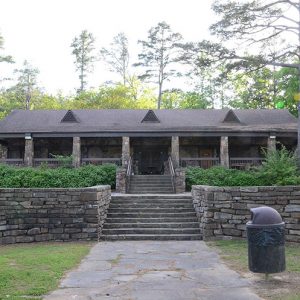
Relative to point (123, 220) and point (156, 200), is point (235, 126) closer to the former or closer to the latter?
point (156, 200)

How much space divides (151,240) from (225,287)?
200 inches

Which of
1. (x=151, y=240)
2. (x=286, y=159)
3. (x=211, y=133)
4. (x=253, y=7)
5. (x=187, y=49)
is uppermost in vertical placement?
(x=253, y=7)

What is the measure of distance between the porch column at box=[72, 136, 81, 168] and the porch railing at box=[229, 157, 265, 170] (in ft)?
27.3

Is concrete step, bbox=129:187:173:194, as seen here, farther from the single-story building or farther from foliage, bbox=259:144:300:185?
foliage, bbox=259:144:300:185

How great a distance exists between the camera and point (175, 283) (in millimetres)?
6238

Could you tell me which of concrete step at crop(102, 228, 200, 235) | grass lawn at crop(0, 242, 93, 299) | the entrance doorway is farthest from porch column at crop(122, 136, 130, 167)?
grass lawn at crop(0, 242, 93, 299)

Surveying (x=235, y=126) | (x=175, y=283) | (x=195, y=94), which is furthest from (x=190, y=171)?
(x=195, y=94)

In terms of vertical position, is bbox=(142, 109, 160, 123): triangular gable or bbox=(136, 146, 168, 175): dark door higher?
bbox=(142, 109, 160, 123): triangular gable

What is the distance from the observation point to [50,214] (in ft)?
35.9

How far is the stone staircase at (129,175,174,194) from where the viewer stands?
1864 cm

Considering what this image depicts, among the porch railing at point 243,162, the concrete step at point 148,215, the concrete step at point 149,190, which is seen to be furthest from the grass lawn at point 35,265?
the porch railing at point 243,162

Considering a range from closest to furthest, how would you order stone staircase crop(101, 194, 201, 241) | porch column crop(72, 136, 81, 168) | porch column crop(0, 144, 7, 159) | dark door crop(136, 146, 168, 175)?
stone staircase crop(101, 194, 201, 241)
porch column crop(72, 136, 81, 168)
dark door crop(136, 146, 168, 175)
porch column crop(0, 144, 7, 159)

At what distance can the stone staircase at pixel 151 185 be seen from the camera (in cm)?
1864

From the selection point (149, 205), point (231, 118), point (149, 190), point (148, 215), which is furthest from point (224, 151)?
point (148, 215)
